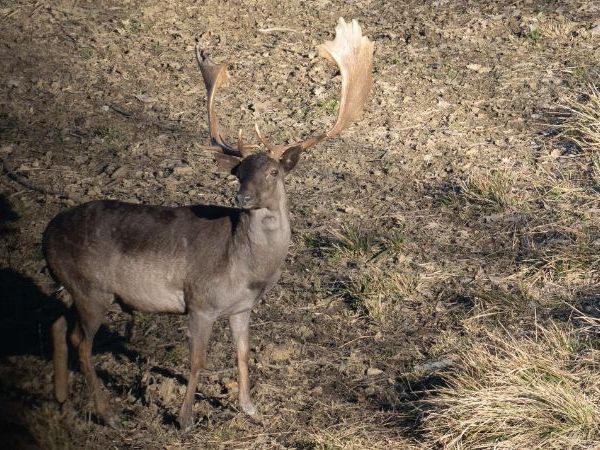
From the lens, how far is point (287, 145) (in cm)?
693

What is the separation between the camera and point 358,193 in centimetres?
948

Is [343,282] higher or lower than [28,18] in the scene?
lower

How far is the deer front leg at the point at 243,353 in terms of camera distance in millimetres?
6648

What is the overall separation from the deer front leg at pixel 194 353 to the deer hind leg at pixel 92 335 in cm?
47

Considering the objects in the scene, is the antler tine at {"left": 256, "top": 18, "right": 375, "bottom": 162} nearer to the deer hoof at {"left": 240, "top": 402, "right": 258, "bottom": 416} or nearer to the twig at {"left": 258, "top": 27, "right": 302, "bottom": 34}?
the deer hoof at {"left": 240, "top": 402, "right": 258, "bottom": 416}

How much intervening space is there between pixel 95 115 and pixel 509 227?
4.57m

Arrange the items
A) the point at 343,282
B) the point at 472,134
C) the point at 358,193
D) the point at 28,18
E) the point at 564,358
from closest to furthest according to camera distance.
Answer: the point at 564,358 < the point at 343,282 < the point at 358,193 < the point at 472,134 < the point at 28,18

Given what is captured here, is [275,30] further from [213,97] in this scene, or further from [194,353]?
[194,353]

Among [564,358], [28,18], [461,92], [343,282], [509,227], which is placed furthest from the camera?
[28,18]

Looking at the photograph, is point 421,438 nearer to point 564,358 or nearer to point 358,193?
point 564,358

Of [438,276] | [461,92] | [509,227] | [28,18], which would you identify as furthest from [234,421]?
[28,18]

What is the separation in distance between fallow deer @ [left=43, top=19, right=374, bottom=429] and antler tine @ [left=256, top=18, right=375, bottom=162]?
18.6 inches

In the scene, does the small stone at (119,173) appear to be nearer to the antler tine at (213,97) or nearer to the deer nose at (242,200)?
the antler tine at (213,97)

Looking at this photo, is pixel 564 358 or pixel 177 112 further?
pixel 177 112
